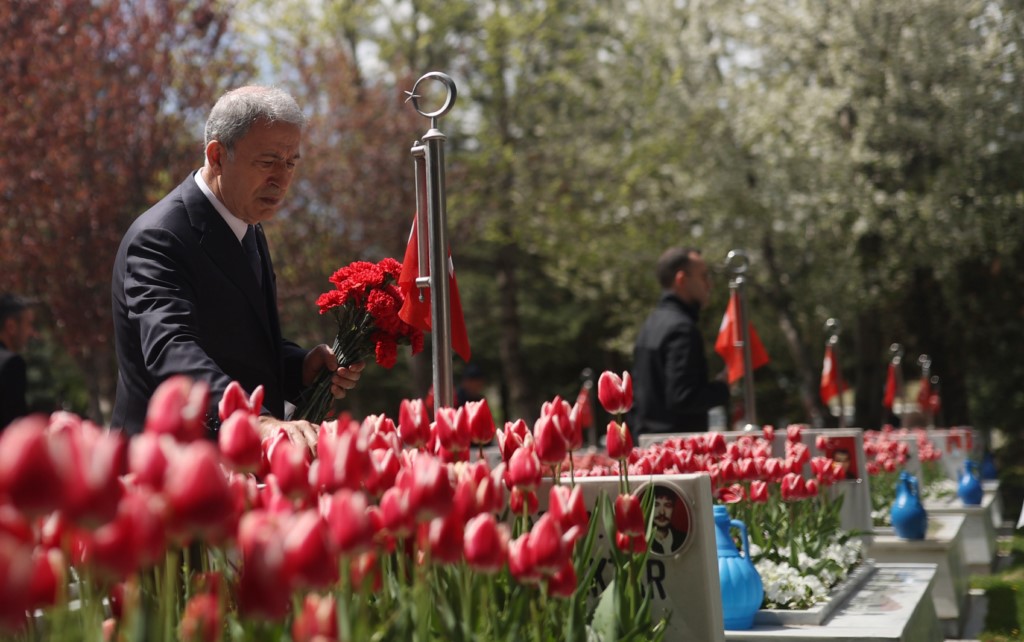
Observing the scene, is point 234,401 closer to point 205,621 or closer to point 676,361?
point 205,621

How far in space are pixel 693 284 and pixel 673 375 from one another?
68 cm

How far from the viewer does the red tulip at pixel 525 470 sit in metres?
2.44

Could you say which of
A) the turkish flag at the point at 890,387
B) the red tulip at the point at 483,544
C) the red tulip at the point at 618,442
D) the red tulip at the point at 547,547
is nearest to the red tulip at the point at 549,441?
the red tulip at the point at 618,442

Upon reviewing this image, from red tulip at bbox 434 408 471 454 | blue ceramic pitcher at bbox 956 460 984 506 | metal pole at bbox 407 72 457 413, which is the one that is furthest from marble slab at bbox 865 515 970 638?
red tulip at bbox 434 408 471 454

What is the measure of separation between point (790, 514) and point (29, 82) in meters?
12.6

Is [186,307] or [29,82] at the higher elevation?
[29,82]

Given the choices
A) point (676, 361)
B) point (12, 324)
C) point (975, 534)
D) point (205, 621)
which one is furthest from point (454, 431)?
point (975, 534)

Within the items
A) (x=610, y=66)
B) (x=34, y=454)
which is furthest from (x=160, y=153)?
(x=34, y=454)

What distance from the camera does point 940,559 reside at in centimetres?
785

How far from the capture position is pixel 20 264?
15.1 meters

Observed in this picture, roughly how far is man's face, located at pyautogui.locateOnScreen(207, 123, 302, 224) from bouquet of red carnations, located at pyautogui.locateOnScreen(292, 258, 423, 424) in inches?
13.8

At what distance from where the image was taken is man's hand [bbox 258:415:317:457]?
2.44 metres

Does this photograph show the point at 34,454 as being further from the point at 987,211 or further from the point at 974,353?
the point at 974,353

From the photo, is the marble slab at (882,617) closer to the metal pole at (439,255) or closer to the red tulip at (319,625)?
the metal pole at (439,255)
